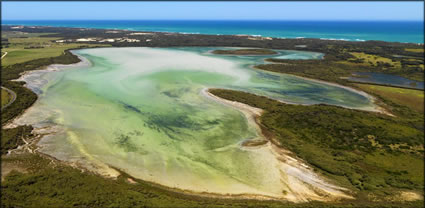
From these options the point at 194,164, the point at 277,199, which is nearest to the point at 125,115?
the point at 194,164

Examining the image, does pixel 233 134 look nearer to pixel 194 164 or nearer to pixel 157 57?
pixel 194 164

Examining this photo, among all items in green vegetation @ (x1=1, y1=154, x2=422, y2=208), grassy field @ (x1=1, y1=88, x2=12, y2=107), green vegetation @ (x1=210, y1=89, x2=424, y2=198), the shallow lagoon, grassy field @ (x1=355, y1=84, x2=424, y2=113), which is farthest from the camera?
grassy field @ (x1=355, y1=84, x2=424, y2=113)

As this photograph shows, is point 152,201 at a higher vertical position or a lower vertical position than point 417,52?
lower

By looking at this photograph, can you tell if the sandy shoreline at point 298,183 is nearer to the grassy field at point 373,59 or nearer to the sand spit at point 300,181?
the sand spit at point 300,181

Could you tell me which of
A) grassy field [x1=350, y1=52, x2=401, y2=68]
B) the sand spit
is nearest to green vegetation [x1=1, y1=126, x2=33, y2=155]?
the sand spit

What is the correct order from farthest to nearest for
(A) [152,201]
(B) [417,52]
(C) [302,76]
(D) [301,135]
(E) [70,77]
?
(B) [417,52], (C) [302,76], (E) [70,77], (D) [301,135], (A) [152,201]

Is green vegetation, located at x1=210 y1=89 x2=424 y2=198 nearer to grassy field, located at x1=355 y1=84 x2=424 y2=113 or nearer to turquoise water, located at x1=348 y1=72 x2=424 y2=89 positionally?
grassy field, located at x1=355 y1=84 x2=424 y2=113
